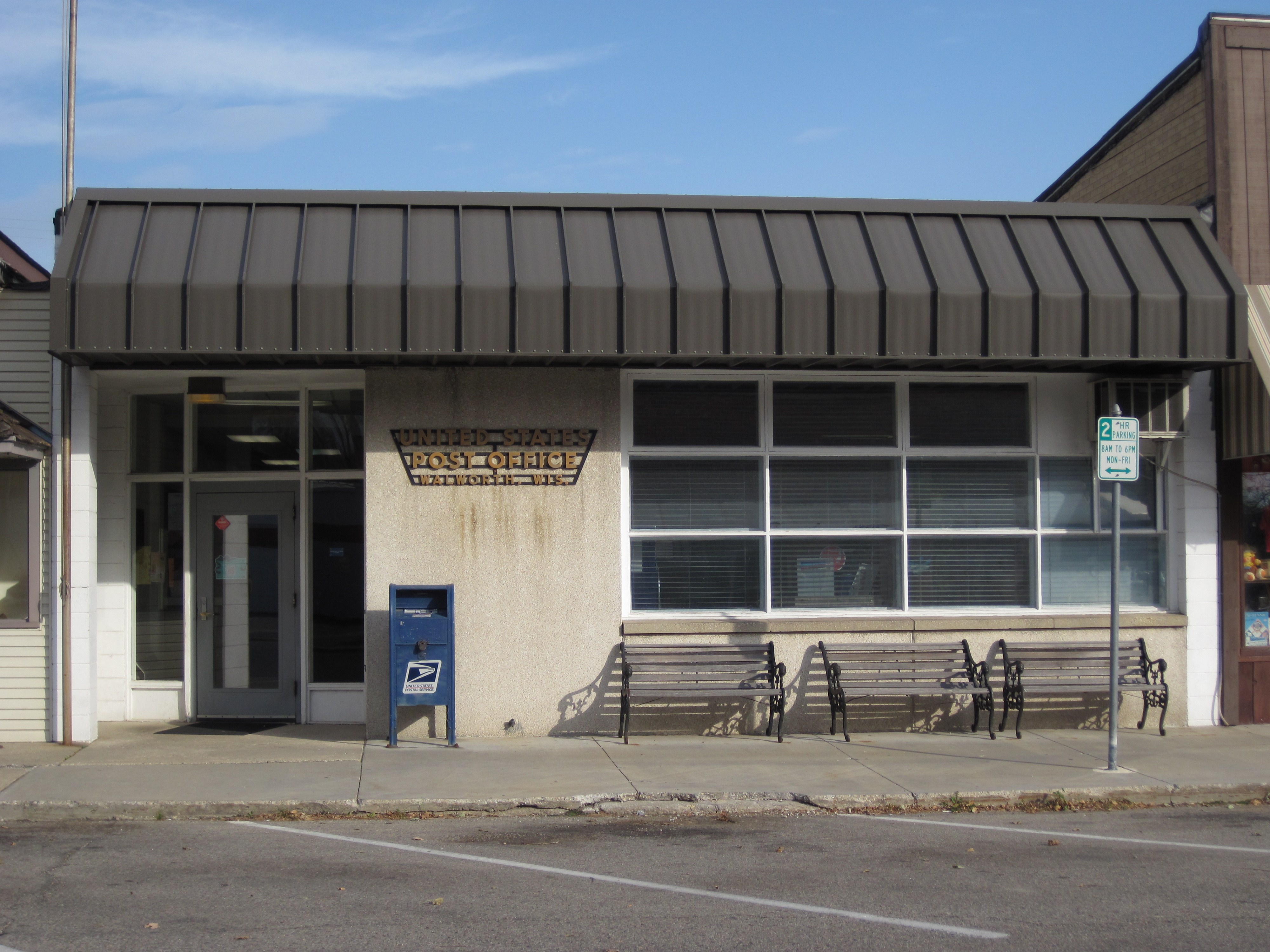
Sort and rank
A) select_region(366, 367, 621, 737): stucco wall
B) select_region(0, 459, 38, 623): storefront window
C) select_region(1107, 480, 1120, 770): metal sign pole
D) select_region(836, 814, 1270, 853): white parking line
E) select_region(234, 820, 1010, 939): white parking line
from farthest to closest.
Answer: select_region(366, 367, 621, 737): stucco wall < select_region(0, 459, 38, 623): storefront window < select_region(1107, 480, 1120, 770): metal sign pole < select_region(836, 814, 1270, 853): white parking line < select_region(234, 820, 1010, 939): white parking line

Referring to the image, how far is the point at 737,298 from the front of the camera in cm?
990

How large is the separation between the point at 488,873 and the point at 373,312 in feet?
16.1

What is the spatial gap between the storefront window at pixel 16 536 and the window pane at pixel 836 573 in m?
6.83

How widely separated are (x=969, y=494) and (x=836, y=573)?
157 cm

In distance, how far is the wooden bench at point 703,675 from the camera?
33.7 feet

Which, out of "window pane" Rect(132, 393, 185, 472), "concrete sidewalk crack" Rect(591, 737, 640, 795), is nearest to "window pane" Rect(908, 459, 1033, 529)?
"concrete sidewalk crack" Rect(591, 737, 640, 795)

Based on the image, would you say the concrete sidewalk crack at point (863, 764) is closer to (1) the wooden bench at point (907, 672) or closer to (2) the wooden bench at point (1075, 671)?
(1) the wooden bench at point (907, 672)

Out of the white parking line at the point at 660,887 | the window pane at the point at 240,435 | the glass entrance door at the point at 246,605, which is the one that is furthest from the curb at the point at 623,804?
the window pane at the point at 240,435

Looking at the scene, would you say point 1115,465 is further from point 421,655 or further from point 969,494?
point 421,655

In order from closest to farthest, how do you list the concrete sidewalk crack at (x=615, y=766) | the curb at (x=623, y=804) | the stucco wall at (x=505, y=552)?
the curb at (x=623, y=804) → the concrete sidewalk crack at (x=615, y=766) → the stucco wall at (x=505, y=552)

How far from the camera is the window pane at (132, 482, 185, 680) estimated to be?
452 inches

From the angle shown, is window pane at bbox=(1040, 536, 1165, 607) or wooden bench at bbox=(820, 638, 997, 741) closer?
wooden bench at bbox=(820, 638, 997, 741)

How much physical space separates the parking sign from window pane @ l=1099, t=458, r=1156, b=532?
233cm

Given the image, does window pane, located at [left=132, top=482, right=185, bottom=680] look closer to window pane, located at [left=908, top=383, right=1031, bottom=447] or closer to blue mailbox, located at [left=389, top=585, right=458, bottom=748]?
blue mailbox, located at [left=389, top=585, right=458, bottom=748]
